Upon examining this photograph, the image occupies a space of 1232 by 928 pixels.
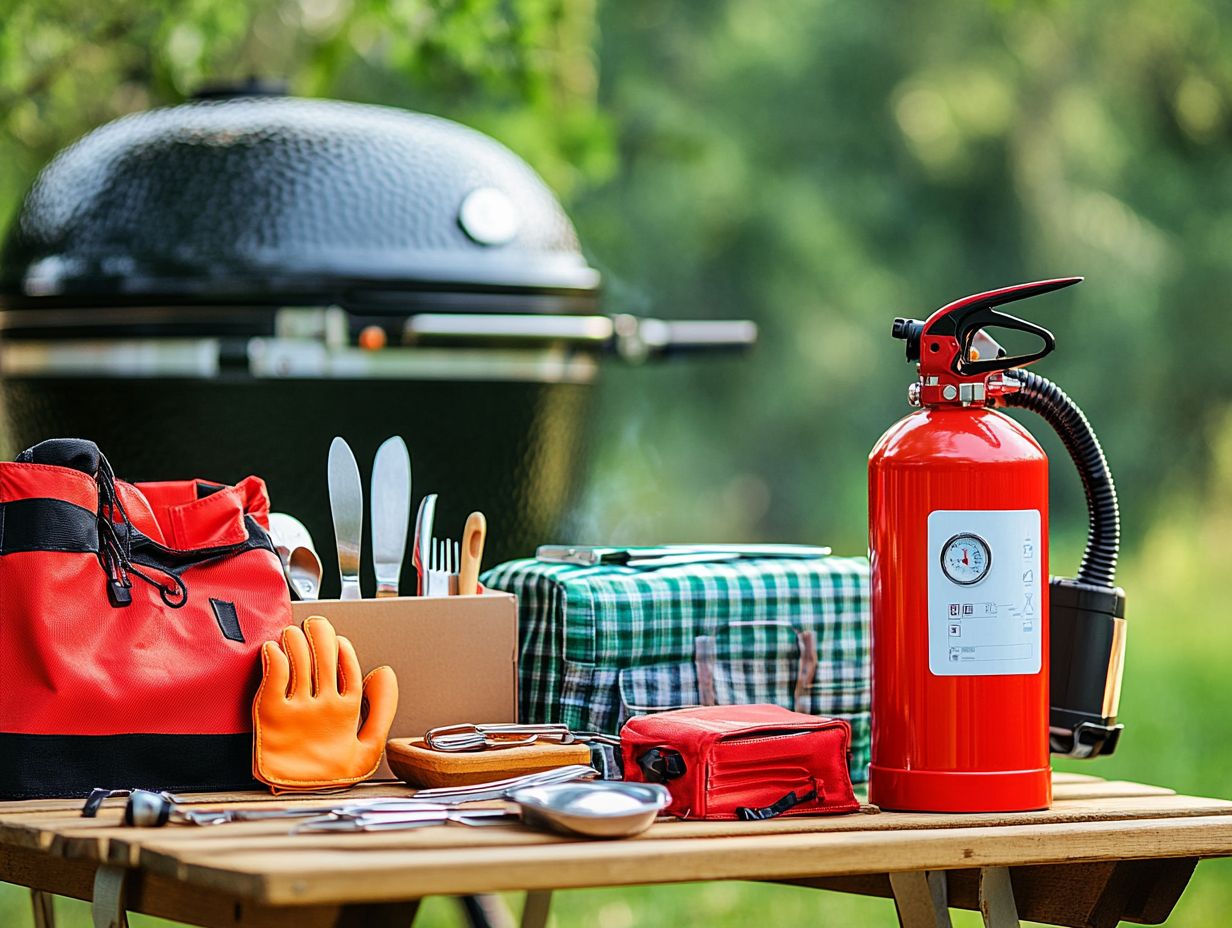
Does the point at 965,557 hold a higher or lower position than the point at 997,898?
higher

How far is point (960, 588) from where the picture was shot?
1.67 m

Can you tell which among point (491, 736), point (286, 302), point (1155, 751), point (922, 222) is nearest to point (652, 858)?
point (491, 736)

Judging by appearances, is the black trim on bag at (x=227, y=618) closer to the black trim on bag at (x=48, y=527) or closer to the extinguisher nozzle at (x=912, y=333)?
the black trim on bag at (x=48, y=527)

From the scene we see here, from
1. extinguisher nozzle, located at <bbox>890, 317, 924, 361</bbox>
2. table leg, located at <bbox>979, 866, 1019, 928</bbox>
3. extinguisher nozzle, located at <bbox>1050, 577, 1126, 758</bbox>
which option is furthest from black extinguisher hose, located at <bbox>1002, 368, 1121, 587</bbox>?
table leg, located at <bbox>979, 866, 1019, 928</bbox>

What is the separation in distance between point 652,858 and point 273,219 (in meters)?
1.49

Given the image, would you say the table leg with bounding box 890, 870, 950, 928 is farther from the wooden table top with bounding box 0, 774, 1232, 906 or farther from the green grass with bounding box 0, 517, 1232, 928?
the green grass with bounding box 0, 517, 1232, 928

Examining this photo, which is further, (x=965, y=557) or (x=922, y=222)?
(x=922, y=222)

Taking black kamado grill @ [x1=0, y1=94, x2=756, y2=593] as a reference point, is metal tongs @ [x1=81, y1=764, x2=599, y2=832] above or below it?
below

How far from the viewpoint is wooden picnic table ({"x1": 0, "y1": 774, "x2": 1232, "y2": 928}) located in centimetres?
133

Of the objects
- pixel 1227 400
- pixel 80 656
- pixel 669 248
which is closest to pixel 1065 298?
pixel 1227 400

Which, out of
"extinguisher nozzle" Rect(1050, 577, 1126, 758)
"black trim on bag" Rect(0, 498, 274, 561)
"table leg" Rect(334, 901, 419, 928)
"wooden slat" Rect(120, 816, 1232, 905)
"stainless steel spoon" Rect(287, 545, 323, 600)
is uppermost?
"black trim on bag" Rect(0, 498, 274, 561)

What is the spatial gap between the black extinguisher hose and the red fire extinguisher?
0.12 meters

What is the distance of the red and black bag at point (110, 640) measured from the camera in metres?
1.66

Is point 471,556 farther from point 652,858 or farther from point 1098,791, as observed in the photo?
point 1098,791
